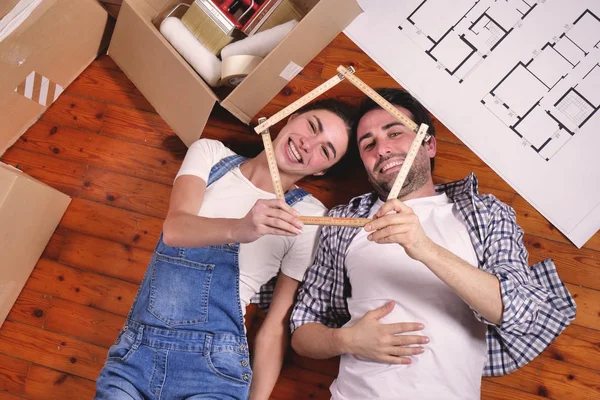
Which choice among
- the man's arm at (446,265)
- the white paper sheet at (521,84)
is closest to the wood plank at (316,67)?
the white paper sheet at (521,84)

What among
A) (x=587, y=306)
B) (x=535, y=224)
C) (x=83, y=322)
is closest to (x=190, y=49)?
(x=83, y=322)

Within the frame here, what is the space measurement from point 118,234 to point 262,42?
798 mm

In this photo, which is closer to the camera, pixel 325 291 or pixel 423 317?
pixel 423 317

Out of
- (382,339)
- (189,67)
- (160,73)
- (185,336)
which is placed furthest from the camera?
(160,73)

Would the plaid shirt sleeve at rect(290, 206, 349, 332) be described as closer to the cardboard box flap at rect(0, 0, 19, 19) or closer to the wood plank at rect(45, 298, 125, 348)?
the wood plank at rect(45, 298, 125, 348)

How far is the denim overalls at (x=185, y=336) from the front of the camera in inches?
53.1

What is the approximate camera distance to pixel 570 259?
1550mm

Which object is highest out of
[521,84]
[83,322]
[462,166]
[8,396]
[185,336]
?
[521,84]

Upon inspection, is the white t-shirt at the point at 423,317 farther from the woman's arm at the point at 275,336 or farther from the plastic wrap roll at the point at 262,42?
the plastic wrap roll at the point at 262,42

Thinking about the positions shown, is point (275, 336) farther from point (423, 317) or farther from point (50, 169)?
point (50, 169)

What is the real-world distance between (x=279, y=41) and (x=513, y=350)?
42.0 inches

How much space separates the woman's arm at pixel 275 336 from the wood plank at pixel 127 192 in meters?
0.51

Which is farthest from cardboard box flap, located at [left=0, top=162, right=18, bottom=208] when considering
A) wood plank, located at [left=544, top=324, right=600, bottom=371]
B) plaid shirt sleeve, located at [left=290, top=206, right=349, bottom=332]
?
wood plank, located at [left=544, top=324, right=600, bottom=371]

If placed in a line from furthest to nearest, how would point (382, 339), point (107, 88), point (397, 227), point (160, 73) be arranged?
1. point (107, 88)
2. point (160, 73)
3. point (382, 339)
4. point (397, 227)
